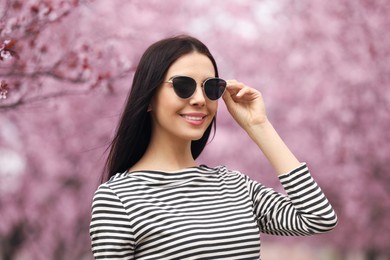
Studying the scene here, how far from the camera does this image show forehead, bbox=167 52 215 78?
2.87m

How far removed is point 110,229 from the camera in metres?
2.63

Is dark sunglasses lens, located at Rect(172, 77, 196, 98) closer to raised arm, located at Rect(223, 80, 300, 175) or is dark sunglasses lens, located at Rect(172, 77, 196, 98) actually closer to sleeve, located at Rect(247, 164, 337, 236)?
raised arm, located at Rect(223, 80, 300, 175)

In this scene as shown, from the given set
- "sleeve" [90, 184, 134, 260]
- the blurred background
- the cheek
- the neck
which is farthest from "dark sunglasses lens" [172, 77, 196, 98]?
the blurred background

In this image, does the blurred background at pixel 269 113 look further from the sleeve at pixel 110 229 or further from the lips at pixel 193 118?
the sleeve at pixel 110 229

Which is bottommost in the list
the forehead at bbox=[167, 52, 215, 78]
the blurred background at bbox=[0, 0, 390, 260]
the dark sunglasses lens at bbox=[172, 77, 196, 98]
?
the blurred background at bbox=[0, 0, 390, 260]

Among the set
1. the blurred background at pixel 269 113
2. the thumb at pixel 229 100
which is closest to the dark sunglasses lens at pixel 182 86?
the thumb at pixel 229 100

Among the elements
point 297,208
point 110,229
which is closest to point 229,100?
point 297,208

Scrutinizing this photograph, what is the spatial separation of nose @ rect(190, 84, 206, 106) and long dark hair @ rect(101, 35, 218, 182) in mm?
135

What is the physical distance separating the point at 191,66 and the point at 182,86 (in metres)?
0.10

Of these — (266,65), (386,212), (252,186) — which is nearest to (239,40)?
(266,65)

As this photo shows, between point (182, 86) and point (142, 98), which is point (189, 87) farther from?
point (142, 98)

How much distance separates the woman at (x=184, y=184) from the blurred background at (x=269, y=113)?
491 cm

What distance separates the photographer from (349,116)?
32.6ft

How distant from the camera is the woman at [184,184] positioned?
268 cm
